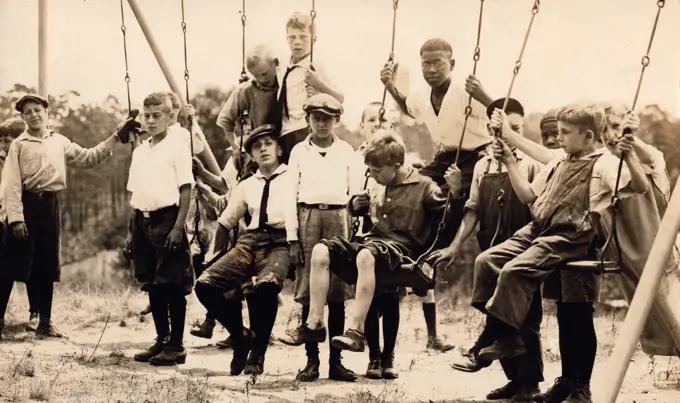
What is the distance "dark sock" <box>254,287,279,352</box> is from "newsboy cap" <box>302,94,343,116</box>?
132 centimetres

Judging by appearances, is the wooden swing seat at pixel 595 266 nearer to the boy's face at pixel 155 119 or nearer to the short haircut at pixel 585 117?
the short haircut at pixel 585 117

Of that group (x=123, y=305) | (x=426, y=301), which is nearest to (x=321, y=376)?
(x=426, y=301)

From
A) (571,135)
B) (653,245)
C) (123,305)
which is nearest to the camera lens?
(653,245)

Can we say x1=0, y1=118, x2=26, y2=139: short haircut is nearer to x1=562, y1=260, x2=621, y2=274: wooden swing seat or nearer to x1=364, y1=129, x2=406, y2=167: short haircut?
x1=364, y1=129, x2=406, y2=167: short haircut

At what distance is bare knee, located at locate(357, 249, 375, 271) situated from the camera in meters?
7.13

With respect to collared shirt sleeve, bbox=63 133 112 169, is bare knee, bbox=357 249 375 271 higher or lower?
lower

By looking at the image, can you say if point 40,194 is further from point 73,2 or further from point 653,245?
point 653,245

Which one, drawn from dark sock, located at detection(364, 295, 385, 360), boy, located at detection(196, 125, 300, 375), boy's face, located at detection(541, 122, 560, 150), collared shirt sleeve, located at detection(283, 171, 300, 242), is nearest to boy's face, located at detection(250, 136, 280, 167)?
boy, located at detection(196, 125, 300, 375)

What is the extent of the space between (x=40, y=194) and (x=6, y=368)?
1.94 meters

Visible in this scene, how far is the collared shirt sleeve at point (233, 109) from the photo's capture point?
29.3 ft

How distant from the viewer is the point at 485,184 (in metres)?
7.40

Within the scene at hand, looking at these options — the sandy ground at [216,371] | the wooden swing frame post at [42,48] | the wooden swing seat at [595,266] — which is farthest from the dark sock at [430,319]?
the wooden swing frame post at [42,48]

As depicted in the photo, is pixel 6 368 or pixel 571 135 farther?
pixel 6 368

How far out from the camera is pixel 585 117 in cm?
663
